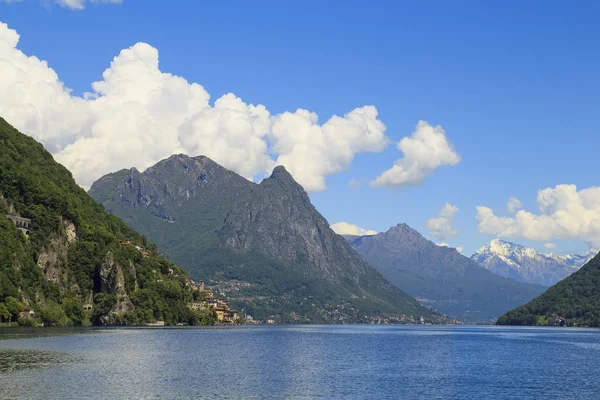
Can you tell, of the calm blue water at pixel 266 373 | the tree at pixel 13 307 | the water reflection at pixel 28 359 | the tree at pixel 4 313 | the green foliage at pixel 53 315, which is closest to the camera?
the calm blue water at pixel 266 373

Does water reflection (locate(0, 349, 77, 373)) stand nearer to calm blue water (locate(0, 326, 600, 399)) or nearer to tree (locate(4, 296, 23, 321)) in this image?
calm blue water (locate(0, 326, 600, 399))

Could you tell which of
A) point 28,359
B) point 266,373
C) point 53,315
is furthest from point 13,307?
point 266,373

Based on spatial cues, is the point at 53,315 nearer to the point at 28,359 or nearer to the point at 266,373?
the point at 28,359

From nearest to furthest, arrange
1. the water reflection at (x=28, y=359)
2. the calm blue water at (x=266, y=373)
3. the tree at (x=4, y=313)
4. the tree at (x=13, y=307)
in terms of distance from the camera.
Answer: the calm blue water at (x=266, y=373), the water reflection at (x=28, y=359), the tree at (x=4, y=313), the tree at (x=13, y=307)

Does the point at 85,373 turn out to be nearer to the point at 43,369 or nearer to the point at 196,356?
the point at 43,369

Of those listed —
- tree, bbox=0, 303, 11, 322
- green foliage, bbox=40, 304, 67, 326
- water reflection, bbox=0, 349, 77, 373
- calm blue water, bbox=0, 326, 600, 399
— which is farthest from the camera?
green foliage, bbox=40, 304, 67, 326

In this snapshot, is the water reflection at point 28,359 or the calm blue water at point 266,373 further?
the water reflection at point 28,359

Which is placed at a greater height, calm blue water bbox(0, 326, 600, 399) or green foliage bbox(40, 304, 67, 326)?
green foliage bbox(40, 304, 67, 326)

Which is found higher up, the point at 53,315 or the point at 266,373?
the point at 53,315

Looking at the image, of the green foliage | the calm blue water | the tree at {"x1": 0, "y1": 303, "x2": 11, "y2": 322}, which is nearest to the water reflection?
the calm blue water

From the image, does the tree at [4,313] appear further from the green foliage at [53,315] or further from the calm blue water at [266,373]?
the calm blue water at [266,373]

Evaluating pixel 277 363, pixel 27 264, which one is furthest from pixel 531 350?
pixel 27 264

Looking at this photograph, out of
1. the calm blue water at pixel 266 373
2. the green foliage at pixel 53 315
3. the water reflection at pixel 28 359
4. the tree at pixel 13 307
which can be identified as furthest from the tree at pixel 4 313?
the water reflection at pixel 28 359

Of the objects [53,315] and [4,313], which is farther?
[53,315]
